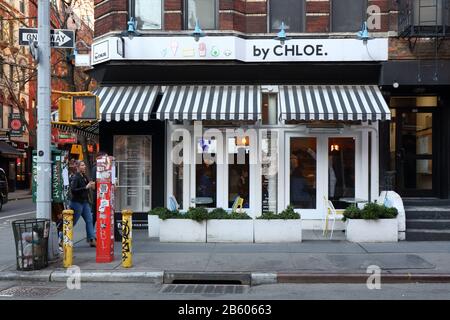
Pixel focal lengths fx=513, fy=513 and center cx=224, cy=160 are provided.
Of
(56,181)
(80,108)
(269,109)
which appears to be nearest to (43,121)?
(80,108)

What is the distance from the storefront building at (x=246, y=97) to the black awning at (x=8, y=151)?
21.4 m

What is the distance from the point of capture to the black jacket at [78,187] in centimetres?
1067

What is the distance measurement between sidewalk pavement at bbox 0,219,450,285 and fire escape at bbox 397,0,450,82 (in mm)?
4770

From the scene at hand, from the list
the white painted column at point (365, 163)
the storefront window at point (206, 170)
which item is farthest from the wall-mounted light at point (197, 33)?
the white painted column at point (365, 163)

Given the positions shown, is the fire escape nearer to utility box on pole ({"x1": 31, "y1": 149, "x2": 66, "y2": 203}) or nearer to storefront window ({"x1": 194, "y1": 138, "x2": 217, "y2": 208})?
storefront window ({"x1": 194, "y1": 138, "x2": 217, "y2": 208})

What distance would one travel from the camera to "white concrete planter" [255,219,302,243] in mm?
11258

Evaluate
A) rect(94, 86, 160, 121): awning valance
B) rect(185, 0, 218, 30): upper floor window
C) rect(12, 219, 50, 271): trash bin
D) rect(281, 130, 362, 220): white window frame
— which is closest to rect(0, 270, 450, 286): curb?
rect(12, 219, 50, 271): trash bin

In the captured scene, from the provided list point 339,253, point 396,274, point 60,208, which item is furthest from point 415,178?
point 60,208

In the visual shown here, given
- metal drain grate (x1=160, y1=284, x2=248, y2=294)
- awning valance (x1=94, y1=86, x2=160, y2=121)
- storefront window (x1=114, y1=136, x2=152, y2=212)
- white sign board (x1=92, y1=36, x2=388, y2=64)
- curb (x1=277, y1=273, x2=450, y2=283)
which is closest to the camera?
metal drain grate (x1=160, y1=284, x2=248, y2=294)

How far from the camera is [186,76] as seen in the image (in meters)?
13.1

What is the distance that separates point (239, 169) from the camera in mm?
13273

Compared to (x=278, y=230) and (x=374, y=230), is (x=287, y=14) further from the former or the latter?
(x=374, y=230)

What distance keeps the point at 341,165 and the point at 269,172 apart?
187cm

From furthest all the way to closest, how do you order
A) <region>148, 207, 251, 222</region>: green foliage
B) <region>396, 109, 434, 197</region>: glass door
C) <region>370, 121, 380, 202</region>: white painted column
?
<region>396, 109, 434, 197</region>: glass door → <region>370, 121, 380, 202</region>: white painted column → <region>148, 207, 251, 222</region>: green foliage
